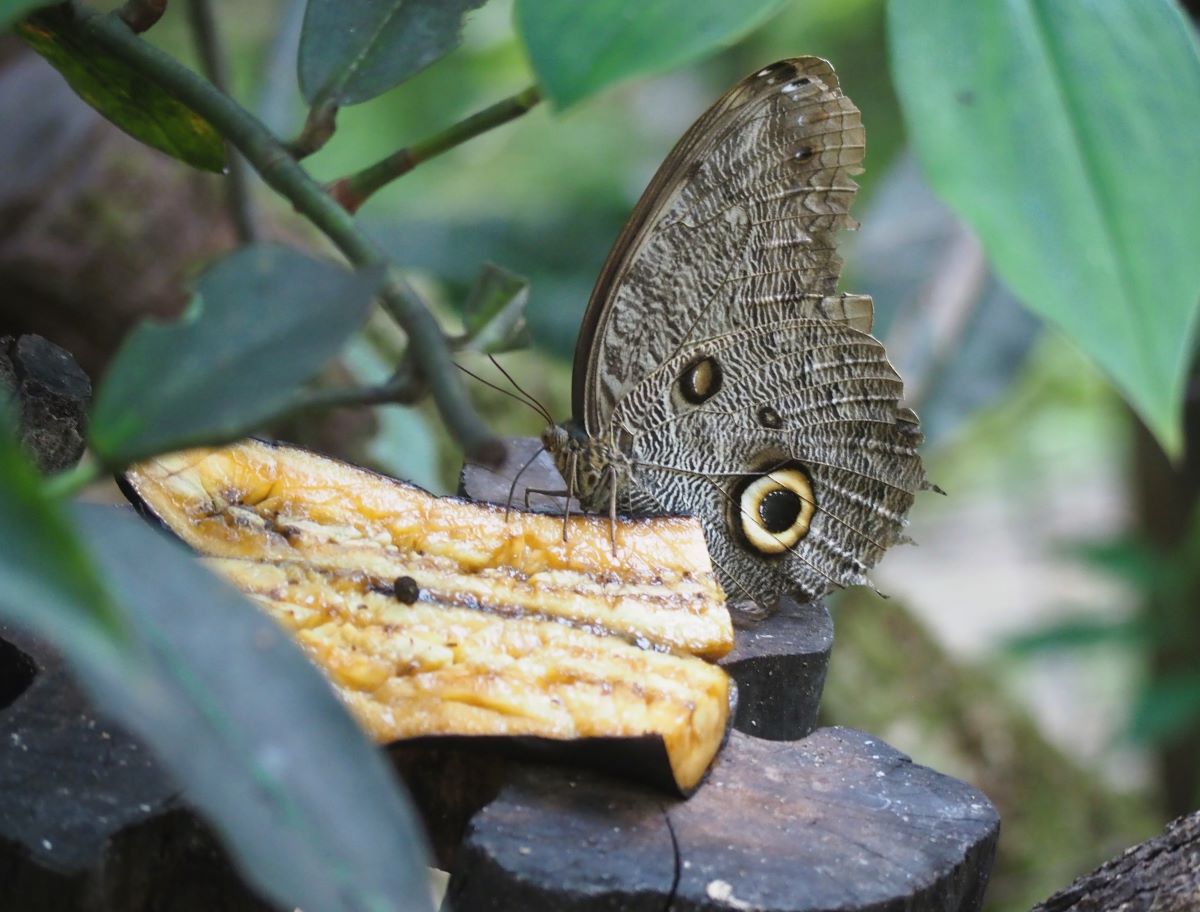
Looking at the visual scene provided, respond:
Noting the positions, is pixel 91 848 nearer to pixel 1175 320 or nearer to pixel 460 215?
Answer: pixel 1175 320

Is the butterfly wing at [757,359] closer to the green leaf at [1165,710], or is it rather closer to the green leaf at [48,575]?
the green leaf at [48,575]

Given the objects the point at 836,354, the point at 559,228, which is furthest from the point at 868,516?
the point at 559,228

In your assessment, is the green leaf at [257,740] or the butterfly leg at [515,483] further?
the butterfly leg at [515,483]

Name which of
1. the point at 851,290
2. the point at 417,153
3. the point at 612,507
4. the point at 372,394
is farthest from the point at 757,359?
the point at 851,290

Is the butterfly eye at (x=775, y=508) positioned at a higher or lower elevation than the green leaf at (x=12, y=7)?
lower

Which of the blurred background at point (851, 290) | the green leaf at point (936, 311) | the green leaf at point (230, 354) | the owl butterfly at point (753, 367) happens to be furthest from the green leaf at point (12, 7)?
the green leaf at point (936, 311)

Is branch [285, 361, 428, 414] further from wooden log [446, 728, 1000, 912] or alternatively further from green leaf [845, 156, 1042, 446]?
green leaf [845, 156, 1042, 446]
